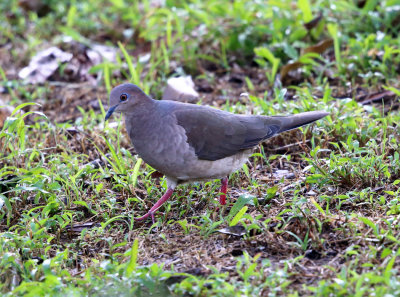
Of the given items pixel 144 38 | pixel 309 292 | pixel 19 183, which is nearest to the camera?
pixel 309 292

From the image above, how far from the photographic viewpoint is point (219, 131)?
4.48 m

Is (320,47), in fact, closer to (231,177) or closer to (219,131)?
(231,177)

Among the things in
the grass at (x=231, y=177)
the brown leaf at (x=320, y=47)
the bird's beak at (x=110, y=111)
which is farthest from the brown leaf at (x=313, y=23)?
the bird's beak at (x=110, y=111)

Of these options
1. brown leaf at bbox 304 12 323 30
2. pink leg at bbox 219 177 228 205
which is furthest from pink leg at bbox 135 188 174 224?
brown leaf at bbox 304 12 323 30

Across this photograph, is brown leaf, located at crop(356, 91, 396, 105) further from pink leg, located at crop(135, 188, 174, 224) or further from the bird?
pink leg, located at crop(135, 188, 174, 224)

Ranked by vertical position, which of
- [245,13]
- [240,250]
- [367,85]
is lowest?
[240,250]

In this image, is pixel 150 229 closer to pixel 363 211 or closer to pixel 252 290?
pixel 252 290

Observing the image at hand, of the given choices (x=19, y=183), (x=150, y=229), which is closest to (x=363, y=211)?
(x=150, y=229)

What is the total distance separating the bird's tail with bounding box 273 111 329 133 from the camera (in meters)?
4.52

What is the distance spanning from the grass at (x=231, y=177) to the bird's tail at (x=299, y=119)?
0.32 meters

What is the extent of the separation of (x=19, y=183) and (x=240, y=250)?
1834 mm

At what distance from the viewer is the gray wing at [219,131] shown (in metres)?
4.35

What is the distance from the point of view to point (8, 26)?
838 centimetres

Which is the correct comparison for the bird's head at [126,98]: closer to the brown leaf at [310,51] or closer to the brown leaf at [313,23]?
the brown leaf at [310,51]
